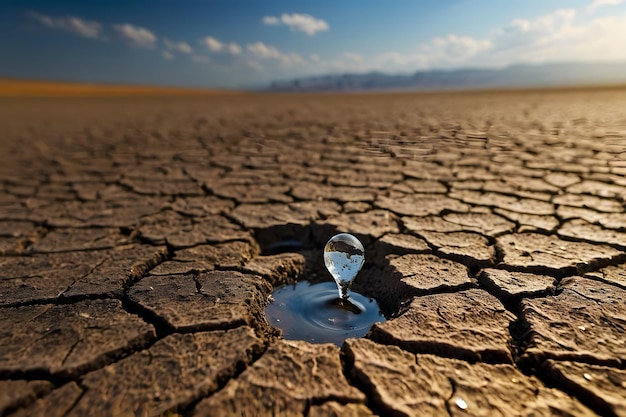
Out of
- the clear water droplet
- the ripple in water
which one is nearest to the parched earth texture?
the ripple in water

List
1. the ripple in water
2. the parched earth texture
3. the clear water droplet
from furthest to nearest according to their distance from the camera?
the clear water droplet
the ripple in water
the parched earth texture

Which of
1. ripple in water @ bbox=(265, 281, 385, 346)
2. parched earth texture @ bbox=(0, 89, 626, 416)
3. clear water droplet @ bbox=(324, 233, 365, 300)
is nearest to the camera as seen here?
parched earth texture @ bbox=(0, 89, 626, 416)

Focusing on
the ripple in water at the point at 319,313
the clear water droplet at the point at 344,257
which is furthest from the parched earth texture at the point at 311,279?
the clear water droplet at the point at 344,257

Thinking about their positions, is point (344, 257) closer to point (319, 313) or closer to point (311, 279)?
point (319, 313)

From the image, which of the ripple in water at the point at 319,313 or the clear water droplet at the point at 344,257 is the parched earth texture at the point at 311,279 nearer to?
the ripple in water at the point at 319,313

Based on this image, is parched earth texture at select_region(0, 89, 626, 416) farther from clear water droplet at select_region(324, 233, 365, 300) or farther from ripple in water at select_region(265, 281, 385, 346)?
clear water droplet at select_region(324, 233, 365, 300)

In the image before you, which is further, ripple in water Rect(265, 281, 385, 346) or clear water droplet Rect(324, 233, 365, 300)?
clear water droplet Rect(324, 233, 365, 300)

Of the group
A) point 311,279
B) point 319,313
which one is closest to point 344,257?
point 319,313

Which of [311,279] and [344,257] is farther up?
[344,257]
